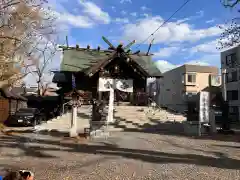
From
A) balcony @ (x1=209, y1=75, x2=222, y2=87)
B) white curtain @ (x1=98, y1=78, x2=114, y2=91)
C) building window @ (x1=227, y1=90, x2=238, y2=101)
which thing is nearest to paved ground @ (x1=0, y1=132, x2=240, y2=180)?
white curtain @ (x1=98, y1=78, x2=114, y2=91)

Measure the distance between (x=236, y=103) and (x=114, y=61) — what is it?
23.0 m

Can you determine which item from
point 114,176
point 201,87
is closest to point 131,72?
point 114,176

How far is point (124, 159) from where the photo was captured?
8609mm

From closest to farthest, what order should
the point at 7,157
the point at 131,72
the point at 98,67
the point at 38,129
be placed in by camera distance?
the point at 7,157 → the point at 38,129 → the point at 98,67 → the point at 131,72

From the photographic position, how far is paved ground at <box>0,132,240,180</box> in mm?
6984

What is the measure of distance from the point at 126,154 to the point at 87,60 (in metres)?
21.9

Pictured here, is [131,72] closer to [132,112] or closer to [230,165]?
[132,112]

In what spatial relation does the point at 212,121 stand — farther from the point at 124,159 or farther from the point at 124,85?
the point at 124,85

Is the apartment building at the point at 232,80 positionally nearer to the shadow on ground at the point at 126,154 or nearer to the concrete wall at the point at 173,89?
the concrete wall at the point at 173,89

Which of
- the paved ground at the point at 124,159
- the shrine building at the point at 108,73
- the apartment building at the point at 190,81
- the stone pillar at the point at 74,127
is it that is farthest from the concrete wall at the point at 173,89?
the paved ground at the point at 124,159

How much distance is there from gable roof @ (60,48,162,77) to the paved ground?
16421 mm

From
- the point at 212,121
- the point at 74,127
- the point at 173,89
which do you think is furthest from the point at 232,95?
the point at 74,127

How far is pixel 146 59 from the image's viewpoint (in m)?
32.2

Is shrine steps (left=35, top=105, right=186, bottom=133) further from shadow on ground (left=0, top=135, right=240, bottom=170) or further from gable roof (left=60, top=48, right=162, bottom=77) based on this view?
gable roof (left=60, top=48, right=162, bottom=77)
